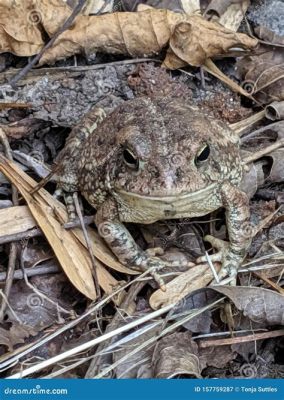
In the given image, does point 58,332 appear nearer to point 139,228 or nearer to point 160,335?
point 160,335

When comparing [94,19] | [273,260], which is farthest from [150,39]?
[273,260]

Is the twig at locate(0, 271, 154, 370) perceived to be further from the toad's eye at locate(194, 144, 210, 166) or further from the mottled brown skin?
the toad's eye at locate(194, 144, 210, 166)

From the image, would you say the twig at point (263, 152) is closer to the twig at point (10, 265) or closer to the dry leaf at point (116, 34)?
the dry leaf at point (116, 34)

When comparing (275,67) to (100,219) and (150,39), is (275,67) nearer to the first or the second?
(150,39)

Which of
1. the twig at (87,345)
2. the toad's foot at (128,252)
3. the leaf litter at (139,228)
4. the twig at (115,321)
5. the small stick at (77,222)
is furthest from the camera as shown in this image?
the small stick at (77,222)

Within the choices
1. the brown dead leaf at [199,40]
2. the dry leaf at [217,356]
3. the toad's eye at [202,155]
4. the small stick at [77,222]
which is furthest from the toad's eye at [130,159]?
the brown dead leaf at [199,40]

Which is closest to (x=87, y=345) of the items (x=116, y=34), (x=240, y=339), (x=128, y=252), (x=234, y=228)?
(x=128, y=252)
